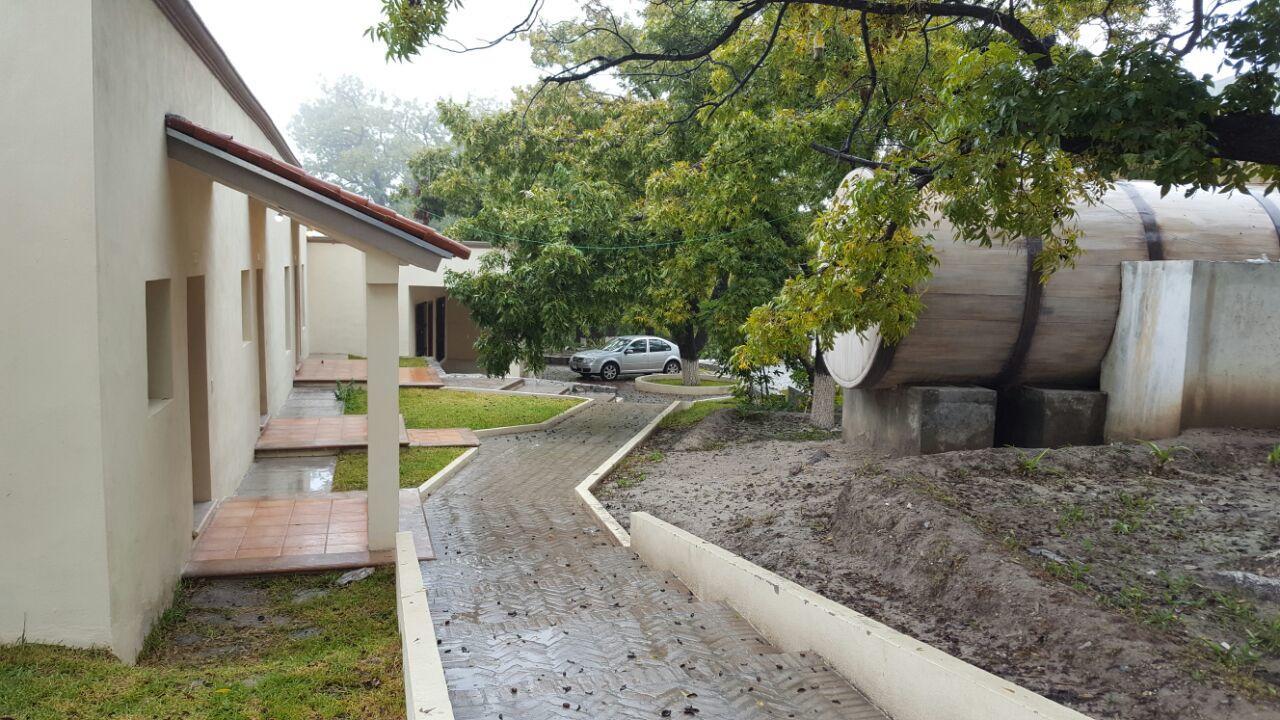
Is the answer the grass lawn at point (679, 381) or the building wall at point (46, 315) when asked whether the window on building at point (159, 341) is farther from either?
the grass lawn at point (679, 381)

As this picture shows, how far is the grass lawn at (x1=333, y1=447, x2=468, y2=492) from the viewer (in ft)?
35.5

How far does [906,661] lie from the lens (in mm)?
4109

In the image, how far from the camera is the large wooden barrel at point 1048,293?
28.3 feet

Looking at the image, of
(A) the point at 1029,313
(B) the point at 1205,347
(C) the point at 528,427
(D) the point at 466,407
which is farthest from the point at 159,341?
(D) the point at 466,407

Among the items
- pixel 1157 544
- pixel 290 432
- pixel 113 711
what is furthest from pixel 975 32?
pixel 290 432

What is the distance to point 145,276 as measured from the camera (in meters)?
6.29

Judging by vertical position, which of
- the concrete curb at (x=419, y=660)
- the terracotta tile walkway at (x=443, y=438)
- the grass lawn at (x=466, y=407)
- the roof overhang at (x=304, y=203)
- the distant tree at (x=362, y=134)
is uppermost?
the distant tree at (x=362, y=134)

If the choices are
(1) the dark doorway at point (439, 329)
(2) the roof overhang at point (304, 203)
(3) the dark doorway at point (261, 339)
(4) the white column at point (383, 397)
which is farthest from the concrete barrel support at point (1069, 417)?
(1) the dark doorway at point (439, 329)

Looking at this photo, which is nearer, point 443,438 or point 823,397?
point 443,438

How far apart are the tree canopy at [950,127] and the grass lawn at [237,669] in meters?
3.82

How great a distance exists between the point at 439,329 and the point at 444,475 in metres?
23.1

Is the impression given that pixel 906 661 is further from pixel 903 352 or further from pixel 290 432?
pixel 290 432

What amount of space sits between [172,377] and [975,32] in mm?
8020

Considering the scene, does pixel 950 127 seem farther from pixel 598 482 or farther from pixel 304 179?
pixel 598 482
